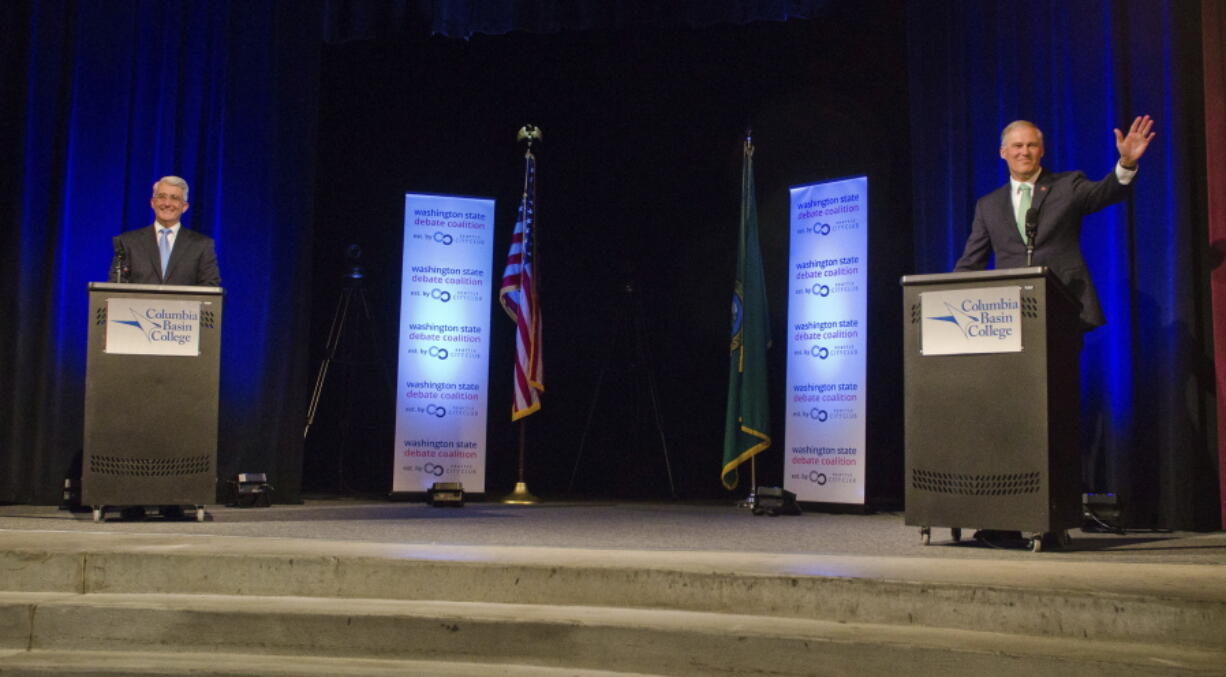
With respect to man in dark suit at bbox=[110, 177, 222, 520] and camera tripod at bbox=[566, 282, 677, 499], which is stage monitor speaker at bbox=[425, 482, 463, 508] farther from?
camera tripod at bbox=[566, 282, 677, 499]

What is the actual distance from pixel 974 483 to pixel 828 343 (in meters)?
2.56

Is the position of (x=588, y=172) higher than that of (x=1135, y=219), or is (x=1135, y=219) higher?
(x=588, y=172)

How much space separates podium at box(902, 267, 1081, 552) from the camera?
3391 millimetres

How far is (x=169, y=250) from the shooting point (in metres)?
4.95

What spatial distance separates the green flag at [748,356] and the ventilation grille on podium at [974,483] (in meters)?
2.37

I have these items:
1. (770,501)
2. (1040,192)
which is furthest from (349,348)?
(1040,192)

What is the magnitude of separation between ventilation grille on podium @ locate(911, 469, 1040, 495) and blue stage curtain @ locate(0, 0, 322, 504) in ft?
11.6

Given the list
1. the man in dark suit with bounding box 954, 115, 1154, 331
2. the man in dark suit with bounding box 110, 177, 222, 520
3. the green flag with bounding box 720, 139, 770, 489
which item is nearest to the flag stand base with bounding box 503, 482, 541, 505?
the green flag with bounding box 720, 139, 770, 489

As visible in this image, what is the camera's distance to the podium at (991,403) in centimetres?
339

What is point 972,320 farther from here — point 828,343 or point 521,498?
point 521,498

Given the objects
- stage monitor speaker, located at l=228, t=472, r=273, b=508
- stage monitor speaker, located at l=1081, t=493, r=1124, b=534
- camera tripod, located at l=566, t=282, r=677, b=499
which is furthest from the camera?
camera tripod, located at l=566, t=282, r=677, b=499

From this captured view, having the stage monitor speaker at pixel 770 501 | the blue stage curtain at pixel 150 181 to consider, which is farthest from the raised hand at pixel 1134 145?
the blue stage curtain at pixel 150 181

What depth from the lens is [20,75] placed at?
5.77 meters

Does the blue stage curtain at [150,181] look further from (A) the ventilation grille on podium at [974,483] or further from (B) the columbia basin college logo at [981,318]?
(B) the columbia basin college logo at [981,318]
